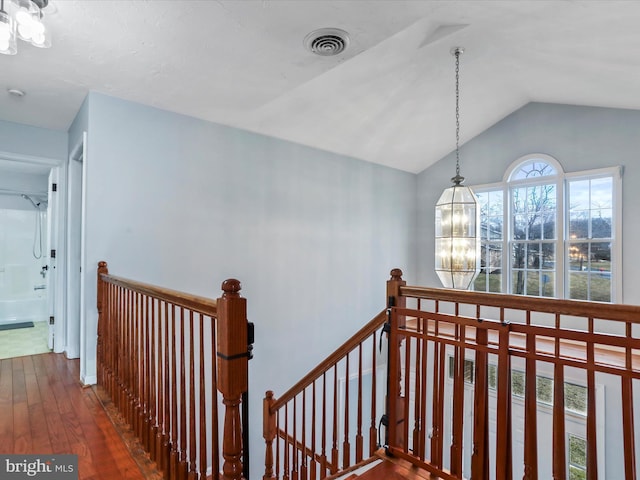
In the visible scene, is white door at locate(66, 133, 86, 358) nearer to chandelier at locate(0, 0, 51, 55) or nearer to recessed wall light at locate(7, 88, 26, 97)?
recessed wall light at locate(7, 88, 26, 97)

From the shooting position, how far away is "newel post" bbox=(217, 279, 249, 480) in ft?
4.02

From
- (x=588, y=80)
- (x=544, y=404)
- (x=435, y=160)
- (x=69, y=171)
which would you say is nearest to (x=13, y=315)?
(x=69, y=171)

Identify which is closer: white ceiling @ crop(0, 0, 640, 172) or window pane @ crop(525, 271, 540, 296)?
white ceiling @ crop(0, 0, 640, 172)

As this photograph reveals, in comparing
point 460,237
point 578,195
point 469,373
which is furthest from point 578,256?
point 460,237

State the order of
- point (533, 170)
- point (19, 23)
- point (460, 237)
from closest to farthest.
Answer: point (19, 23)
point (460, 237)
point (533, 170)

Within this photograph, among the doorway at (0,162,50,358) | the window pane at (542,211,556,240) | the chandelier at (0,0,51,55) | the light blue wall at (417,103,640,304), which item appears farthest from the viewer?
the doorway at (0,162,50,358)

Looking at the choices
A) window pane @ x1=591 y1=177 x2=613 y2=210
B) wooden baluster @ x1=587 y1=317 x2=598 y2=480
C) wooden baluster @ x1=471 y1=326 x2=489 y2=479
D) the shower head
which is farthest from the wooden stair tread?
the shower head

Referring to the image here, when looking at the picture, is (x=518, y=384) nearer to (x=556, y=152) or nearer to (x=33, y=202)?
Answer: (x=556, y=152)

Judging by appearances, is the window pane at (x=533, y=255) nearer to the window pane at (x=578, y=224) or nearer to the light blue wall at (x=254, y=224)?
the window pane at (x=578, y=224)

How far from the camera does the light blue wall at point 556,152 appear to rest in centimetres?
405

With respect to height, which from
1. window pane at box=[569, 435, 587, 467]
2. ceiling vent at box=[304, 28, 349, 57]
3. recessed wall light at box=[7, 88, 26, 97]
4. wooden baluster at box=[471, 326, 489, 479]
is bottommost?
window pane at box=[569, 435, 587, 467]

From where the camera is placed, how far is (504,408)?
1.43 meters

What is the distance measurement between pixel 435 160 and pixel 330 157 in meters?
2.09

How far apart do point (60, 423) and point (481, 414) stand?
2.49 metres
